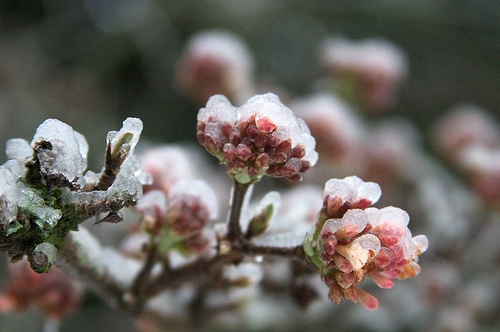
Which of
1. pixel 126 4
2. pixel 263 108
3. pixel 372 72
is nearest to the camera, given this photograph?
pixel 263 108

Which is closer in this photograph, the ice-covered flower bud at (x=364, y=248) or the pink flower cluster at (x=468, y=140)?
the ice-covered flower bud at (x=364, y=248)

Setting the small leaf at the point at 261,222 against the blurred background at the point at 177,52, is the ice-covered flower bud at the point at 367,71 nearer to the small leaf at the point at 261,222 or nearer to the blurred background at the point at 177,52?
the blurred background at the point at 177,52

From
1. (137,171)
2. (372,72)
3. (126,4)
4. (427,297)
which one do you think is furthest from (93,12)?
(137,171)

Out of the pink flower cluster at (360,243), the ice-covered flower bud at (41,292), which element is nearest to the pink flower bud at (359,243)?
the pink flower cluster at (360,243)

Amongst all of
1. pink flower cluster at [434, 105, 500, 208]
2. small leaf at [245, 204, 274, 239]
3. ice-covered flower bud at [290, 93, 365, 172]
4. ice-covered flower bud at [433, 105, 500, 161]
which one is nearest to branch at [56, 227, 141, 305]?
small leaf at [245, 204, 274, 239]

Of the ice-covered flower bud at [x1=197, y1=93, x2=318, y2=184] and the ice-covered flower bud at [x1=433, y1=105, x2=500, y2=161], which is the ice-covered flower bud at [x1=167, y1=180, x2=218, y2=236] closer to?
the ice-covered flower bud at [x1=197, y1=93, x2=318, y2=184]

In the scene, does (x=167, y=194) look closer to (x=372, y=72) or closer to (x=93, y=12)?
(x=372, y=72)
